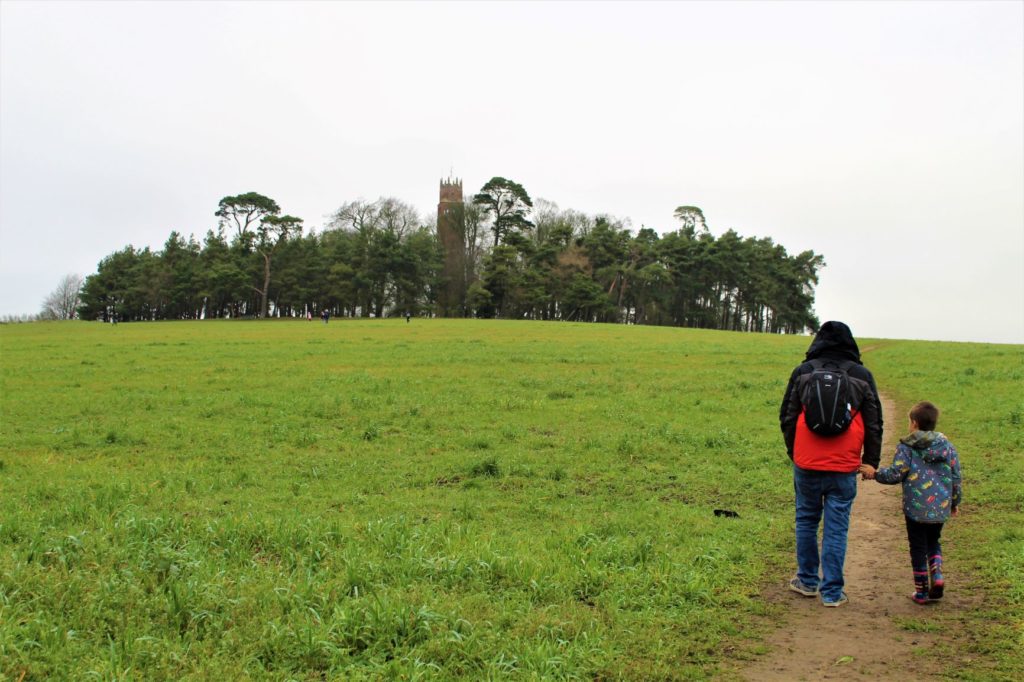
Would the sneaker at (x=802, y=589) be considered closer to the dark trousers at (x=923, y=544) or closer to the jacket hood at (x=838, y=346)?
the dark trousers at (x=923, y=544)

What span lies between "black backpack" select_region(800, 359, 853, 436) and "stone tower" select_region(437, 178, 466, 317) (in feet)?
285

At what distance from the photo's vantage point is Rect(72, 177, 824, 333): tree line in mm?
87812

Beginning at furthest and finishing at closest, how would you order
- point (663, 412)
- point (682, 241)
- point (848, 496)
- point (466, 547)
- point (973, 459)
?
point (682, 241), point (663, 412), point (973, 459), point (466, 547), point (848, 496)

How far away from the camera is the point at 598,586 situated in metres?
6.75

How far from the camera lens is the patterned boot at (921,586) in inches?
258

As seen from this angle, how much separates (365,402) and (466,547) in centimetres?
1156

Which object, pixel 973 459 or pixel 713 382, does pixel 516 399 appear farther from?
pixel 973 459

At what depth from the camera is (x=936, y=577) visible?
6551mm

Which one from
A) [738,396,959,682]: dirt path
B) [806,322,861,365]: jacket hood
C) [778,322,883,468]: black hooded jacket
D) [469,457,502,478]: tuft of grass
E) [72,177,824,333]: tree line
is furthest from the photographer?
[72,177,824,333]: tree line

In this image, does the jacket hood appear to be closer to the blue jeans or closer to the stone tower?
the blue jeans

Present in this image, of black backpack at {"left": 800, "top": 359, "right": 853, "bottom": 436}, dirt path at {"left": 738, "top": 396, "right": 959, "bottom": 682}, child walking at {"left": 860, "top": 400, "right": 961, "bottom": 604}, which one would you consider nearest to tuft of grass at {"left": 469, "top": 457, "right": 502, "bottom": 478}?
dirt path at {"left": 738, "top": 396, "right": 959, "bottom": 682}

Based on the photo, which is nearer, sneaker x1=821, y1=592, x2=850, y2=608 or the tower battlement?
sneaker x1=821, y1=592, x2=850, y2=608

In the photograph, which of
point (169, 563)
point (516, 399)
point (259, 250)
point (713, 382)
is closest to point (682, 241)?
point (259, 250)

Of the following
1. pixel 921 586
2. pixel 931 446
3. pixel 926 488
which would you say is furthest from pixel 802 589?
pixel 931 446
